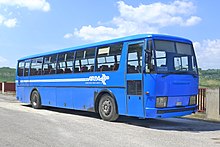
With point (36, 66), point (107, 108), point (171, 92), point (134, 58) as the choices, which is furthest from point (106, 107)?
point (36, 66)

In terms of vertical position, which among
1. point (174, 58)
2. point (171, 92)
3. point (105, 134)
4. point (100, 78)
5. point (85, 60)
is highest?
point (85, 60)

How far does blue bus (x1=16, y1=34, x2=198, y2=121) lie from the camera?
10484mm

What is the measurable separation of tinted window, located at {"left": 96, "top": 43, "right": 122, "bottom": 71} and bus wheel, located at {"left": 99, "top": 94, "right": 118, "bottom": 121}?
114 centimetres

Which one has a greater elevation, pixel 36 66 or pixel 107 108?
pixel 36 66

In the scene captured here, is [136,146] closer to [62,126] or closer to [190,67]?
[62,126]

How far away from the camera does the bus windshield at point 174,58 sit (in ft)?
34.9

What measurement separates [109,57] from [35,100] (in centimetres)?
750

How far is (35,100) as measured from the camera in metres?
18.2

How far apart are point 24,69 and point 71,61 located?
604cm

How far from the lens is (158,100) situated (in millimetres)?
10406

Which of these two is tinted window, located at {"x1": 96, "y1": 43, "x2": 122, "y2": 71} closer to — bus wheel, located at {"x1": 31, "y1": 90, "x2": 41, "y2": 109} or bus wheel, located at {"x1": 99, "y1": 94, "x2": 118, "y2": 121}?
bus wheel, located at {"x1": 99, "y1": 94, "x2": 118, "y2": 121}

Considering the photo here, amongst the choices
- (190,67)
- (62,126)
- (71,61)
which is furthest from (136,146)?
(71,61)

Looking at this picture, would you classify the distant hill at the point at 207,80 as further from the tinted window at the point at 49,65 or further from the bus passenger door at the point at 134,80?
the tinted window at the point at 49,65

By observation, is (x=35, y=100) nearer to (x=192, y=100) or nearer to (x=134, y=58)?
(x=134, y=58)
